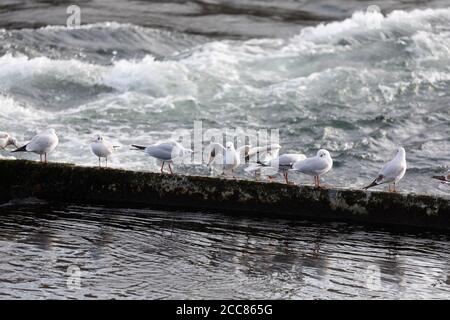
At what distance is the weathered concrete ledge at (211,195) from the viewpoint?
8242 mm

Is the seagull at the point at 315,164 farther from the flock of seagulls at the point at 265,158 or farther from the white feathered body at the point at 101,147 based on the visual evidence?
the white feathered body at the point at 101,147

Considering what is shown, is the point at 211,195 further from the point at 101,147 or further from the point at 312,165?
the point at 101,147

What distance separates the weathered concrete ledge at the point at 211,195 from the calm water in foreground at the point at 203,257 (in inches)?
5.7

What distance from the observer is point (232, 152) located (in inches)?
365

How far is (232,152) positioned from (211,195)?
83cm

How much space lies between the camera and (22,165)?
8.87 metres

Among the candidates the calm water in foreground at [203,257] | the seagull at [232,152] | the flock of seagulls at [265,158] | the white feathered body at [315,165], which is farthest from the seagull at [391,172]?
the seagull at [232,152]

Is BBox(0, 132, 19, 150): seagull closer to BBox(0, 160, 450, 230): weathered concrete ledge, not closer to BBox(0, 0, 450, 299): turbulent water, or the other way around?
BBox(0, 160, 450, 230): weathered concrete ledge

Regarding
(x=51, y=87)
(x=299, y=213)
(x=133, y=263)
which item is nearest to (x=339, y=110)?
(x=51, y=87)

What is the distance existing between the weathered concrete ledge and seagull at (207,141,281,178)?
764mm

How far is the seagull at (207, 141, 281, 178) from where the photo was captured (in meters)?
9.28

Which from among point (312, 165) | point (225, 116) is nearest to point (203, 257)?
point (312, 165)

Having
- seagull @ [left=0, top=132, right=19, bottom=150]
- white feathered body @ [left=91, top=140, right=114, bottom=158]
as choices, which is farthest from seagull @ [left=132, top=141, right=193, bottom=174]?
seagull @ [left=0, top=132, right=19, bottom=150]

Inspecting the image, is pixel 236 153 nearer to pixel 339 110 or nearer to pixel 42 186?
pixel 42 186
